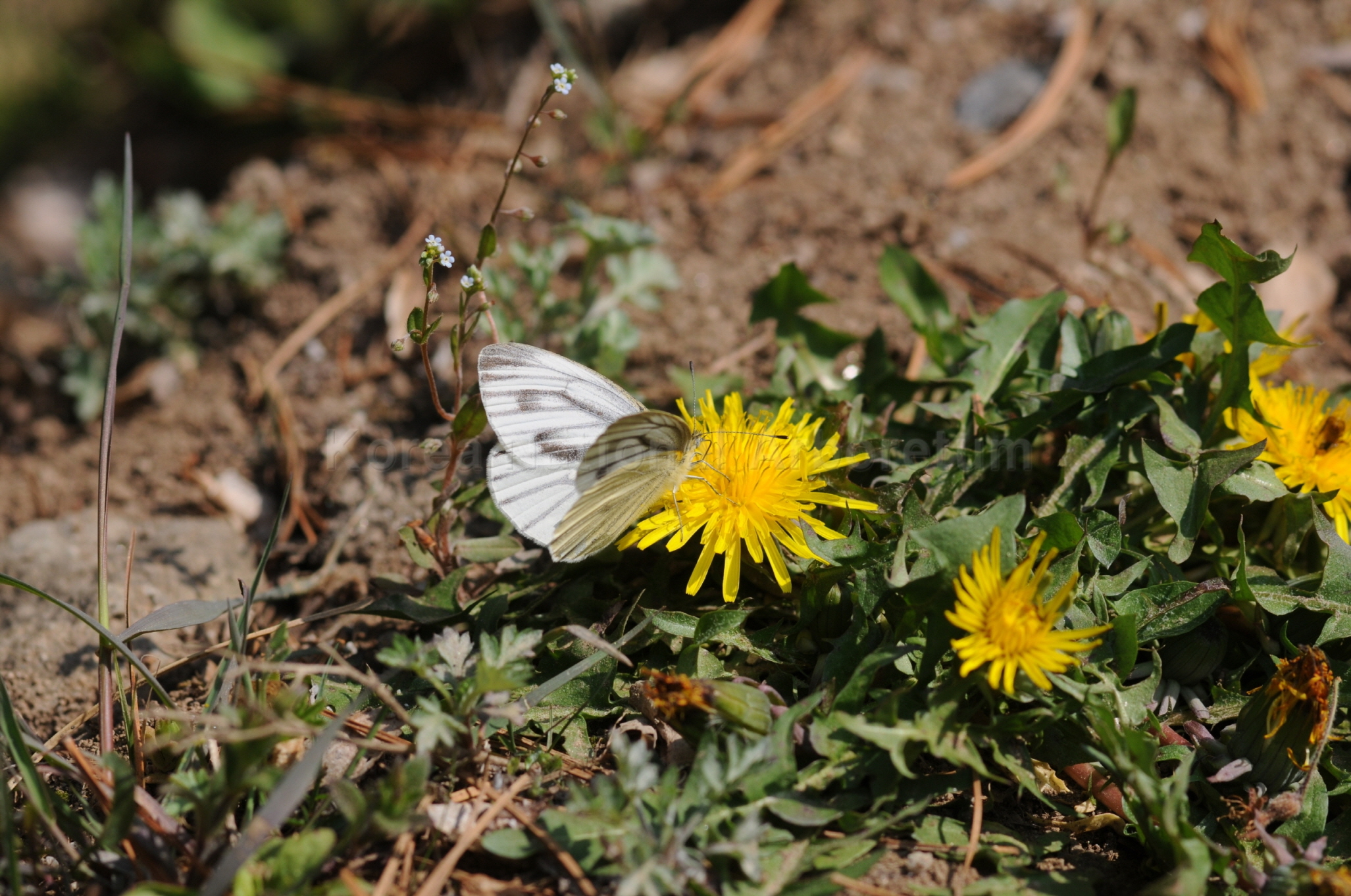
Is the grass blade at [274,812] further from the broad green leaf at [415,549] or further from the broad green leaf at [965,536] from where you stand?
the broad green leaf at [965,536]

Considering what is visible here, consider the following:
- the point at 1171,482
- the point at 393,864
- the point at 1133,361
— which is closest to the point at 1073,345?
the point at 1133,361

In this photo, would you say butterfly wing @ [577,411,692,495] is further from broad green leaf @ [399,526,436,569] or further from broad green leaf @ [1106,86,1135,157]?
broad green leaf @ [1106,86,1135,157]

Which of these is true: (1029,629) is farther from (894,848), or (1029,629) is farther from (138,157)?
(138,157)

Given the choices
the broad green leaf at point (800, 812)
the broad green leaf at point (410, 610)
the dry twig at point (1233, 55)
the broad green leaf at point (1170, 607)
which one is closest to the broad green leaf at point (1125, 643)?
the broad green leaf at point (1170, 607)

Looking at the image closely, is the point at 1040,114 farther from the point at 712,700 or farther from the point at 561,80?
the point at 712,700

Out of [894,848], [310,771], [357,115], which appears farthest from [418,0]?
[894,848]

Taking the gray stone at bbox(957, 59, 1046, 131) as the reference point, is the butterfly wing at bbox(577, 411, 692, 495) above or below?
below

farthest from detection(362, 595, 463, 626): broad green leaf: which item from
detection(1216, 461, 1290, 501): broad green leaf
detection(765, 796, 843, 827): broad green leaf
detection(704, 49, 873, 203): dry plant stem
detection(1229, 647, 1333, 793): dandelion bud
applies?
detection(704, 49, 873, 203): dry plant stem
